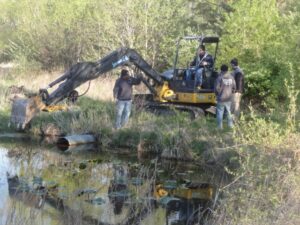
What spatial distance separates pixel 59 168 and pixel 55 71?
1936 centimetres

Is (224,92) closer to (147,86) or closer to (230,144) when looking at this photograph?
(230,144)

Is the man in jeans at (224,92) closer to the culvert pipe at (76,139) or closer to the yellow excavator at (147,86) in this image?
the yellow excavator at (147,86)

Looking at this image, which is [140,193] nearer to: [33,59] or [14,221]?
[14,221]

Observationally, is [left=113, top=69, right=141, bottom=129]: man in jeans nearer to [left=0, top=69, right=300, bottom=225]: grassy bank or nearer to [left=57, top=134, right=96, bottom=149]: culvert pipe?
[left=0, top=69, right=300, bottom=225]: grassy bank

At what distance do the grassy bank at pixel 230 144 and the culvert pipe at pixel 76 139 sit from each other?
27cm

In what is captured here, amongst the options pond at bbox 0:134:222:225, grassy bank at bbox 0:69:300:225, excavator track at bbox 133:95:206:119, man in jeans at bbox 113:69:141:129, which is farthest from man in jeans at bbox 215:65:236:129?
man in jeans at bbox 113:69:141:129

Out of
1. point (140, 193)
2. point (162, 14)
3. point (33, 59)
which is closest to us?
point (140, 193)

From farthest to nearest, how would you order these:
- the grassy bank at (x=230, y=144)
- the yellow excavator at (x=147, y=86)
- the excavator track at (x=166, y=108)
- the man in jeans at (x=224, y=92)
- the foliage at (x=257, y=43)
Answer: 1. the foliage at (x=257, y=43)
2. the excavator track at (x=166, y=108)
3. the yellow excavator at (x=147, y=86)
4. the man in jeans at (x=224, y=92)
5. the grassy bank at (x=230, y=144)

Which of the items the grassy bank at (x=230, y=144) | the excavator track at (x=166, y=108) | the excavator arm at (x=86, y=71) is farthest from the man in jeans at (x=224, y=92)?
the excavator arm at (x=86, y=71)

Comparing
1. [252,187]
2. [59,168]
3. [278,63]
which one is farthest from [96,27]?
[252,187]

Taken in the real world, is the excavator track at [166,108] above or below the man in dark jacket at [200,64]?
below

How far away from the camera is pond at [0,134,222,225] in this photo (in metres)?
9.02

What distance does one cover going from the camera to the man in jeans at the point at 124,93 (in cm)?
1614

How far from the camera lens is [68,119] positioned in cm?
1759
